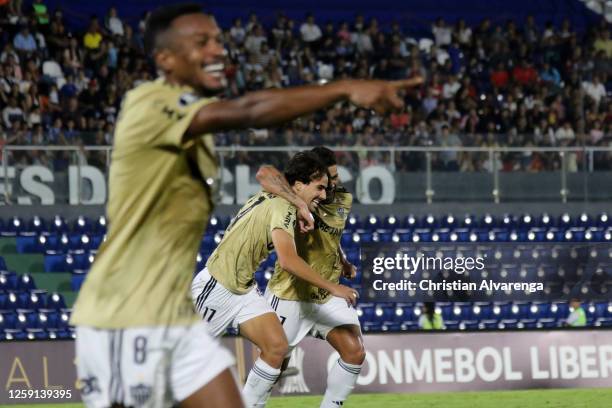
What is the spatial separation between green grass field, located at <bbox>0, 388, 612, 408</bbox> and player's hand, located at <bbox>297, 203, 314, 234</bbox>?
157 inches

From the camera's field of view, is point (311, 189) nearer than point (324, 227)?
Yes

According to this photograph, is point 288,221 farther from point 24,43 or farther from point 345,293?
point 24,43

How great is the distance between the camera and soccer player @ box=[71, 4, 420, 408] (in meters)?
4.00

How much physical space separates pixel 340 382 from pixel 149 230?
16.2 feet

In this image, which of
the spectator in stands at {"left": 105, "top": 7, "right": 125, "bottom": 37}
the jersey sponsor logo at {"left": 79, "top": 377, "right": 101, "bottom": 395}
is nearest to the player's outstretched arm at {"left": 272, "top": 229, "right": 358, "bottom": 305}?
the jersey sponsor logo at {"left": 79, "top": 377, "right": 101, "bottom": 395}

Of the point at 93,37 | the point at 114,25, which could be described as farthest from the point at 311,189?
the point at 114,25

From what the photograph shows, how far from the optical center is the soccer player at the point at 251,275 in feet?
27.6

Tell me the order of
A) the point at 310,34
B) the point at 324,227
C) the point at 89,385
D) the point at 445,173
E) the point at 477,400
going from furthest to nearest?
the point at 310,34, the point at 445,173, the point at 477,400, the point at 324,227, the point at 89,385

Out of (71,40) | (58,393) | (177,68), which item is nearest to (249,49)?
(71,40)

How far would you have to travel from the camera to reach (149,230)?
13.3ft

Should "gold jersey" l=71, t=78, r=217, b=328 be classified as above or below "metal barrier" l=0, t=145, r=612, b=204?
above

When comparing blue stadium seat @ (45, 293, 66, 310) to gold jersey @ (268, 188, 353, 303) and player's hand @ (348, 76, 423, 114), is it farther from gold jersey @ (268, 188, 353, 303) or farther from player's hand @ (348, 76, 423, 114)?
player's hand @ (348, 76, 423, 114)

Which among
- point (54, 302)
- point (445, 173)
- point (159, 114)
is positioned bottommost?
point (54, 302)

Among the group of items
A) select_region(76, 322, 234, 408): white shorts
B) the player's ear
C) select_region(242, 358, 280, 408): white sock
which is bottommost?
select_region(242, 358, 280, 408): white sock
